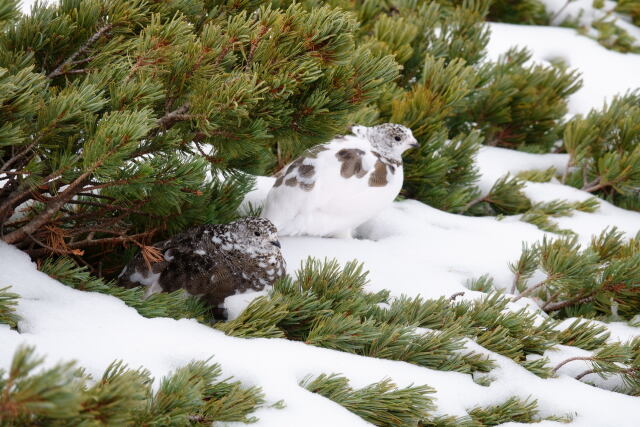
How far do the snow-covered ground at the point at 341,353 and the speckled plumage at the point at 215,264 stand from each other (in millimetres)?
81

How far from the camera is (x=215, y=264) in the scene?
75.7 inches

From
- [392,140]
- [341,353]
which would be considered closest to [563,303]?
[392,140]

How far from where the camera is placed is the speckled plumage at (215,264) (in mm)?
1908

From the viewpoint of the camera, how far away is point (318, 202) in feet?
7.66

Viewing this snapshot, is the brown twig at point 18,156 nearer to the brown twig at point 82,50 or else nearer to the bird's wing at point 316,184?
the brown twig at point 82,50

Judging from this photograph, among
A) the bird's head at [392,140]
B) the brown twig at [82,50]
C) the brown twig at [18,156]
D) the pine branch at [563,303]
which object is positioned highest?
the brown twig at [82,50]

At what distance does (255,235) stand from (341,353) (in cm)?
51

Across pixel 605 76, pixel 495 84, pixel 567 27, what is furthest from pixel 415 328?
pixel 567 27

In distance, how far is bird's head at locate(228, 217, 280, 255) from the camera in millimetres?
1971

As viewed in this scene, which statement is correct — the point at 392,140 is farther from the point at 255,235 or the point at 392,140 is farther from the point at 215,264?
the point at 215,264

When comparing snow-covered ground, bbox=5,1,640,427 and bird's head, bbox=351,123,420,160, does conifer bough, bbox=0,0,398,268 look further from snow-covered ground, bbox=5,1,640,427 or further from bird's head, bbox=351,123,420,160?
bird's head, bbox=351,123,420,160

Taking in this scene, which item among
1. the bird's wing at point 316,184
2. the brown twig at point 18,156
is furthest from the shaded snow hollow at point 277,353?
the brown twig at point 18,156

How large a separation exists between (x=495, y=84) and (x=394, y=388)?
210 cm

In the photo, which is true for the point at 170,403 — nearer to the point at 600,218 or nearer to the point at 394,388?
the point at 394,388
